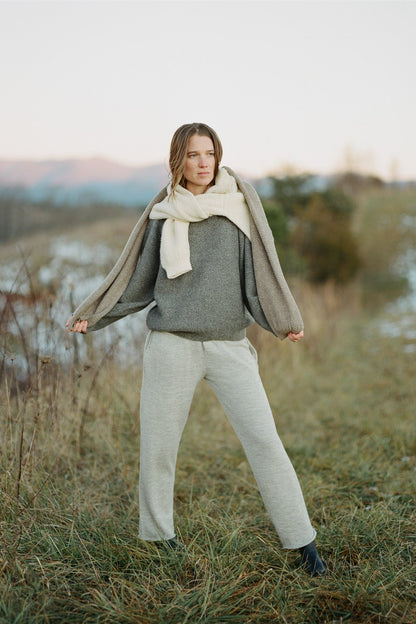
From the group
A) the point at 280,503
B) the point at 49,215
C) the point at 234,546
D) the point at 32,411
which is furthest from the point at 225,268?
the point at 49,215

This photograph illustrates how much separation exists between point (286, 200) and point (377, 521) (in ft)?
34.5

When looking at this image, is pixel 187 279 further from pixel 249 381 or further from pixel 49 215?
pixel 49 215

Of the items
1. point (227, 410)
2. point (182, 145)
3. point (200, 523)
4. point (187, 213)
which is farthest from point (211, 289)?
point (200, 523)

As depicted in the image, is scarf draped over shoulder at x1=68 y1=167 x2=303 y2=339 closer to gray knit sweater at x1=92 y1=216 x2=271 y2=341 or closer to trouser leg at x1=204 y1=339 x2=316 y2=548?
gray knit sweater at x1=92 y1=216 x2=271 y2=341

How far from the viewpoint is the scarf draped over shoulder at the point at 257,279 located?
2273 millimetres

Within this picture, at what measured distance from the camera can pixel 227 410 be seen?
7.58 ft

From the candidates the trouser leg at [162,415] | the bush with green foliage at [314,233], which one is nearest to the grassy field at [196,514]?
the trouser leg at [162,415]

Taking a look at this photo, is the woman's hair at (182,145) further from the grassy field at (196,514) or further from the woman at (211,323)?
the grassy field at (196,514)

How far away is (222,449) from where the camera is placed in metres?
3.85

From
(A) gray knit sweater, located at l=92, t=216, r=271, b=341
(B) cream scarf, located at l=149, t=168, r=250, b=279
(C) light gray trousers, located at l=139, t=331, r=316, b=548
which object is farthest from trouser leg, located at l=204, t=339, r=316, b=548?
(B) cream scarf, located at l=149, t=168, r=250, b=279

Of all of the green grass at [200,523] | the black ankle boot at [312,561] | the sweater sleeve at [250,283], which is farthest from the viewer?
the sweater sleeve at [250,283]

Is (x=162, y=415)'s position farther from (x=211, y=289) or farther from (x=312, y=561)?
(x=312, y=561)

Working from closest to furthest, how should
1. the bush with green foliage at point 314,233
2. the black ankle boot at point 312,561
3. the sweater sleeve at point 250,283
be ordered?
1. the black ankle boot at point 312,561
2. the sweater sleeve at point 250,283
3. the bush with green foliage at point 314,233

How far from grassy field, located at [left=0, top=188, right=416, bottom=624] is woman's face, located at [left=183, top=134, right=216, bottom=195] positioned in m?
1.07
